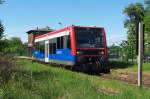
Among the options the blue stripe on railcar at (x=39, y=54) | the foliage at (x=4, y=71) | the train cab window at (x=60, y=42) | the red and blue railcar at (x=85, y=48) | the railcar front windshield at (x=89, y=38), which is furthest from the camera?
the blue stripe on railcar at (x=39, y=54)

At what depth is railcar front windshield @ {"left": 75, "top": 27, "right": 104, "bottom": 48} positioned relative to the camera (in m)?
29.6

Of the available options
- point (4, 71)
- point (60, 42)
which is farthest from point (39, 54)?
point (4, 71)

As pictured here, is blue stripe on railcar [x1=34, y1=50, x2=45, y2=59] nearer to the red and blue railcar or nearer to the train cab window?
the train cab window

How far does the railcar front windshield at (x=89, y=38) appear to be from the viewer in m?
29.6

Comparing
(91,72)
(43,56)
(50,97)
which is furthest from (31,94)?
(43,56)

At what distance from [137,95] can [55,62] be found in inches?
925

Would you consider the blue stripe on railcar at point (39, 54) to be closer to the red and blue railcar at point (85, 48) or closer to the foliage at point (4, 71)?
the red and blue railcar at point (85, 48)

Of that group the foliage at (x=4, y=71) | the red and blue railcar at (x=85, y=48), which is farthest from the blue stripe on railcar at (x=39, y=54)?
the foliage at (x=4, y=71)

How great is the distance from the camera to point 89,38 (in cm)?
2984

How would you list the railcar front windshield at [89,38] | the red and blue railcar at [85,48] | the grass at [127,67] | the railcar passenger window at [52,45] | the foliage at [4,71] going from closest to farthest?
the foliage at [4,71], the red and blue railcar at [85,48], the railcar front windshield at [89,38], the grass at [127,67], the railcar passenger window at [52,45]

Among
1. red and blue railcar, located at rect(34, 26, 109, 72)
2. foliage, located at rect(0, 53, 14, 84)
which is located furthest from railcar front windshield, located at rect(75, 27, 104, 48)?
foliage, located at rect(0, 53, 14, 84)

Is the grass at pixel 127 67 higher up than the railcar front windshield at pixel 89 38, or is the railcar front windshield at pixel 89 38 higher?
the railcar front windshield at pixel 89 38

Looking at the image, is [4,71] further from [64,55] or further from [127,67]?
[127,67]

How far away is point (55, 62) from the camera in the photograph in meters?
34.8
